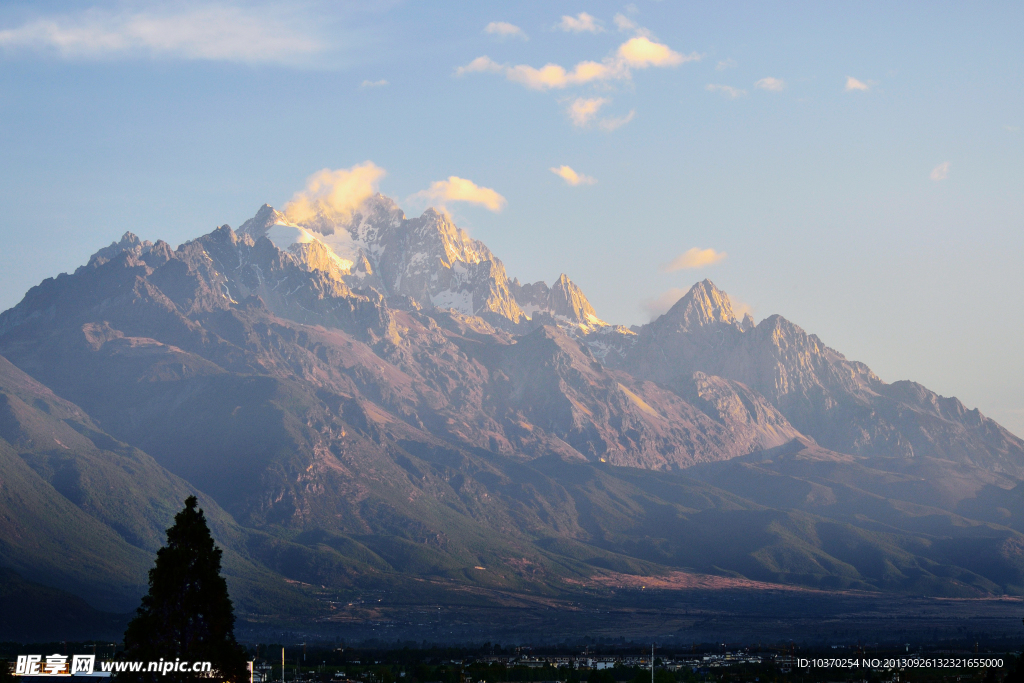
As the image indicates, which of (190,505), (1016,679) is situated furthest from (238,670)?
(1016,679)

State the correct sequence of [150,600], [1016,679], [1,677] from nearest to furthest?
1. [150,600]
2. [1016,679]
3. [1,677]

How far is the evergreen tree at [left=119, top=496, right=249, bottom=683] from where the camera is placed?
73.1 m

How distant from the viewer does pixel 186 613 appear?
74.1 metres

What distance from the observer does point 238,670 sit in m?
74.6

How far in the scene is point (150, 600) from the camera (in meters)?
73.3

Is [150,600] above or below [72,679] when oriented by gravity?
above

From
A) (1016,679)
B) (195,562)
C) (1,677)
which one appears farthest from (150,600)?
(1016,679)

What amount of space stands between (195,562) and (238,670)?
25.8 ft

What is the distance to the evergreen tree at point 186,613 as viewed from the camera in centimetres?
7312

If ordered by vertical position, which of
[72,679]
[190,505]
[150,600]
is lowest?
[72,679]

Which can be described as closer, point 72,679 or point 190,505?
point 190,505

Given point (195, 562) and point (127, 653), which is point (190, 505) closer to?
point (195, 562)

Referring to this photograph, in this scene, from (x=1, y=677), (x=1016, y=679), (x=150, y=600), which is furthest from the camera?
(x=1, y=677)

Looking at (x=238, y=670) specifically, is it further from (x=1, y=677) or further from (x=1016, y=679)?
(x=1016, y=679)
